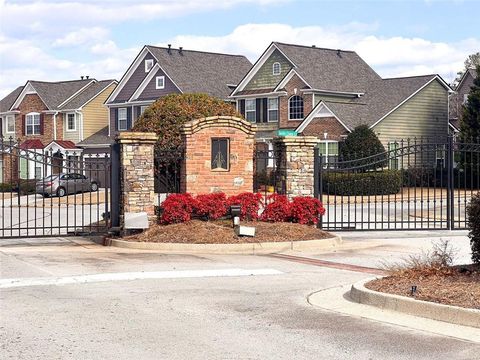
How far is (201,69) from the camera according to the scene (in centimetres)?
5572

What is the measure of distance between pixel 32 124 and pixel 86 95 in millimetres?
4836

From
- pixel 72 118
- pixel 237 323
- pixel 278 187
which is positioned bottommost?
pixel 237 323

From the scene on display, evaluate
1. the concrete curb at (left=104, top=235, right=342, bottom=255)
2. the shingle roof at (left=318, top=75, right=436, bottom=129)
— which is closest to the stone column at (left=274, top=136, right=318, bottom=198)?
the concrete curb at (left=104, top=235, right=342, bottom=255)

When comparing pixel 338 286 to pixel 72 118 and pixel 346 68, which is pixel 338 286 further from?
pixel 72 118

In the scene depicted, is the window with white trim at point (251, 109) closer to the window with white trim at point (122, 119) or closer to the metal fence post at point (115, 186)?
the window with white trim at point (122, 119)

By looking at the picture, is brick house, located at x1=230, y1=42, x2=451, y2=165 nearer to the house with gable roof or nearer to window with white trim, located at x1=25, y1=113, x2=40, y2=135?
the house with gable roof

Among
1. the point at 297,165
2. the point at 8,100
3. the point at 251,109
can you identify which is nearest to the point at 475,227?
the point at 297,165

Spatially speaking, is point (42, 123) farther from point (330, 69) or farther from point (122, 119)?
point (330, 69)

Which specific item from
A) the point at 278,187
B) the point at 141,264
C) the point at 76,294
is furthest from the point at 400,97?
the point at 76,294

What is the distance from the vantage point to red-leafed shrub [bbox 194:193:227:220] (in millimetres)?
18266

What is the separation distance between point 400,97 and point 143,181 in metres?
31.9

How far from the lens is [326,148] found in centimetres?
Result: 4441

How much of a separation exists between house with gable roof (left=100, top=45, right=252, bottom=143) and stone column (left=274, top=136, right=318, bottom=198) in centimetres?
3328

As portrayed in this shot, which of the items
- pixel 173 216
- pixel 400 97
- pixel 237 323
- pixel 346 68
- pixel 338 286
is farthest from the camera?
pixel 346 68
